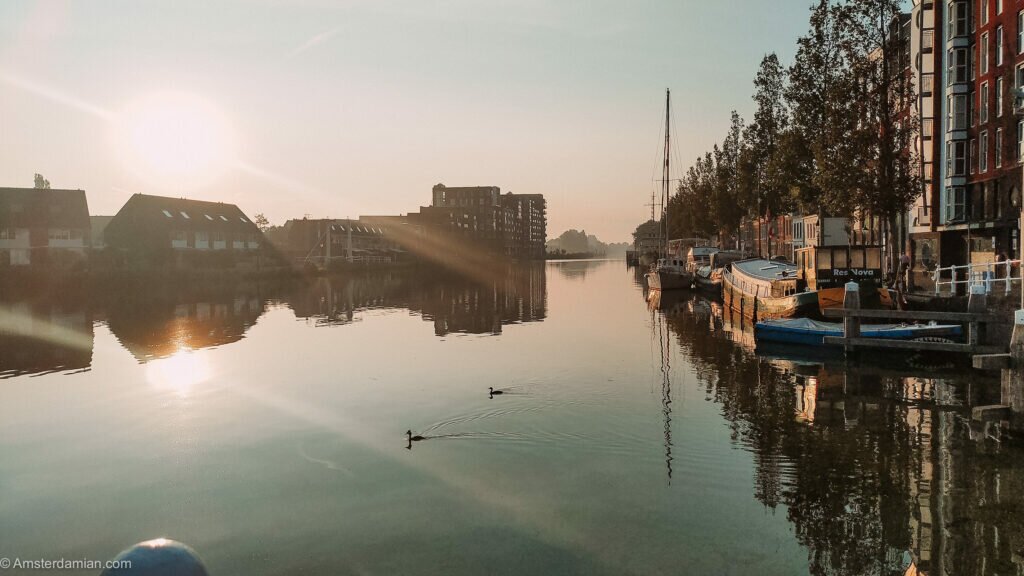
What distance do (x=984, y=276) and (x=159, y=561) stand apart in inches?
1846

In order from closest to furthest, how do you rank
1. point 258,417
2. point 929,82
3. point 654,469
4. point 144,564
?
point 144,564 → point 654,469 → point 258,417 → point 929,82

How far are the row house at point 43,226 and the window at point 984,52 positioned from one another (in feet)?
298

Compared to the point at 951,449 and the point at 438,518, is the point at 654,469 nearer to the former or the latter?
the point at 438,518

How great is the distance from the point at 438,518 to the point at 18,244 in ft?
313

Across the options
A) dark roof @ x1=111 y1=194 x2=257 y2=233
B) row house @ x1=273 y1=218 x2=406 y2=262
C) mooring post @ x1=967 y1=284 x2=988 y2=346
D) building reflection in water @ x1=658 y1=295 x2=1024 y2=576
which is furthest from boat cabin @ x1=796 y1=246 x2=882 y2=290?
row house @ x1=273 y1=218 x2=406 y2=262

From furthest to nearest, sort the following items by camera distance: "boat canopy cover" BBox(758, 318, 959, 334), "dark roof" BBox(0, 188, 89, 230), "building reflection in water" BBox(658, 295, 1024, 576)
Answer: "dark roof" BBox(0, 188, 89, 230) < "boat canopy cover" BBox(758, 318, 959, 334) < "building reflection in water" BBox(658, 295, 1024, 576)

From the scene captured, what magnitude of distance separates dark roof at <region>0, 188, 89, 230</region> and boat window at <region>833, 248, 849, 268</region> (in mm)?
92286

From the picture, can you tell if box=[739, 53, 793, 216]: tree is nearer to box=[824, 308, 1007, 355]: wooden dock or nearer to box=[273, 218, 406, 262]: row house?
box=[824, 308, 1007, 355]: wooden dock

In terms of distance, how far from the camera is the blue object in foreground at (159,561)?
19.1 feet

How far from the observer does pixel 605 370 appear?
27.5m

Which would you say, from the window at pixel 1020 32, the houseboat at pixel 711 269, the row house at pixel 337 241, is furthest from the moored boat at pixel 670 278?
the row house at pixel 337 241

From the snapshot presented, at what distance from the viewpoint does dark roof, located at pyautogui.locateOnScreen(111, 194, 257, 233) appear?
313 ft

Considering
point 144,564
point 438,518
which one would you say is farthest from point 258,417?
point 144,564

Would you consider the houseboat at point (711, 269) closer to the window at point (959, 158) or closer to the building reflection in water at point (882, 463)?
the window at point (959, 158)
